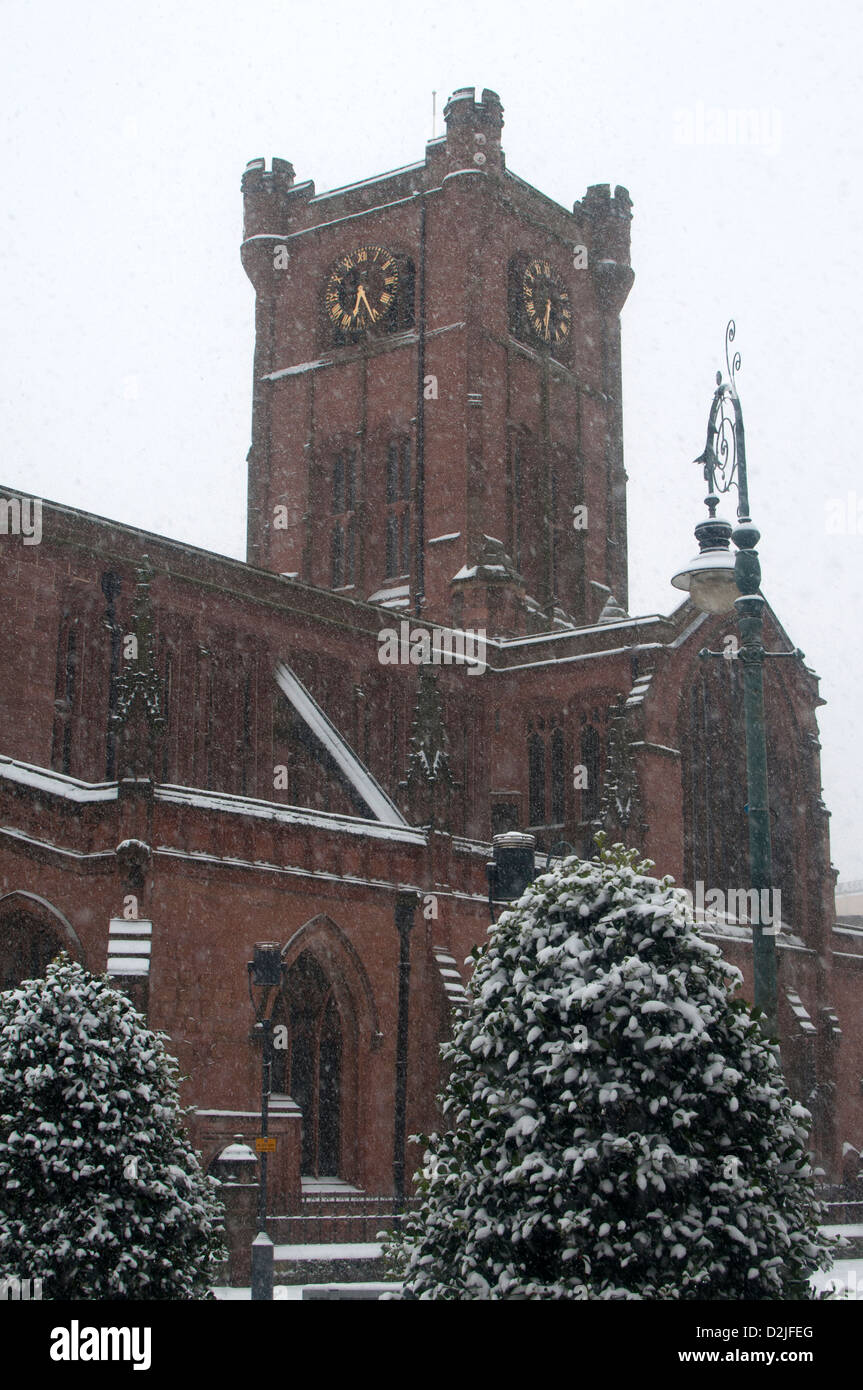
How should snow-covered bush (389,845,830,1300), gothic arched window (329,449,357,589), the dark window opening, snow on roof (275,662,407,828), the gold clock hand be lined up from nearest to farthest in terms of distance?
1. snow-covered bush (389,845,830,1300)
2. snow on roof (275,662,407,828)
3. the dark window opening
4. gothic arched window (329,449,357,589)
5. the gold clock hand

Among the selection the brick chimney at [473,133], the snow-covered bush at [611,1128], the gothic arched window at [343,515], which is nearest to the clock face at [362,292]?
the brick chimney at [473,133]

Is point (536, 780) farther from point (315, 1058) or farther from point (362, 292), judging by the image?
point (362, 292)

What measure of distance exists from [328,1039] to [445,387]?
81.1ft

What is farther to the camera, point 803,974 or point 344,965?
point 803,974

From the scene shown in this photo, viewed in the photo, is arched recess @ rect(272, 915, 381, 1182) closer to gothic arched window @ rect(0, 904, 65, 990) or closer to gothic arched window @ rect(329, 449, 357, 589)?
gothic arched window @ rect(0, 904, 65, 990)

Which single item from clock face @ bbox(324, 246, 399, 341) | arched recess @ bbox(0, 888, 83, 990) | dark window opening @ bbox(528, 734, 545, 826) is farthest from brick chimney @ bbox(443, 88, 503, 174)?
arched recess @ bbox(0, 888, 83, 990)

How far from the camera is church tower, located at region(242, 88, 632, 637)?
156 ft

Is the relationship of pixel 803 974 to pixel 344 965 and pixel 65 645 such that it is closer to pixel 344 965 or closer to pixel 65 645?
pixel 344 965

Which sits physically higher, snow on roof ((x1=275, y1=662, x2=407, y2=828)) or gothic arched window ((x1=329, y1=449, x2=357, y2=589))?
gothic arched window ((x1=329, y1=449, x2=357, y2=589))

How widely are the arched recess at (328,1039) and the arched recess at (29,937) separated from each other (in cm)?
432

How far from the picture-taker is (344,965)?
1102 inches

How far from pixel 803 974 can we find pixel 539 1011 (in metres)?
33.7

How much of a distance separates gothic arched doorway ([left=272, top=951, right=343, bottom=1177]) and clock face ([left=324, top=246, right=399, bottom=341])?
89.1 ft
